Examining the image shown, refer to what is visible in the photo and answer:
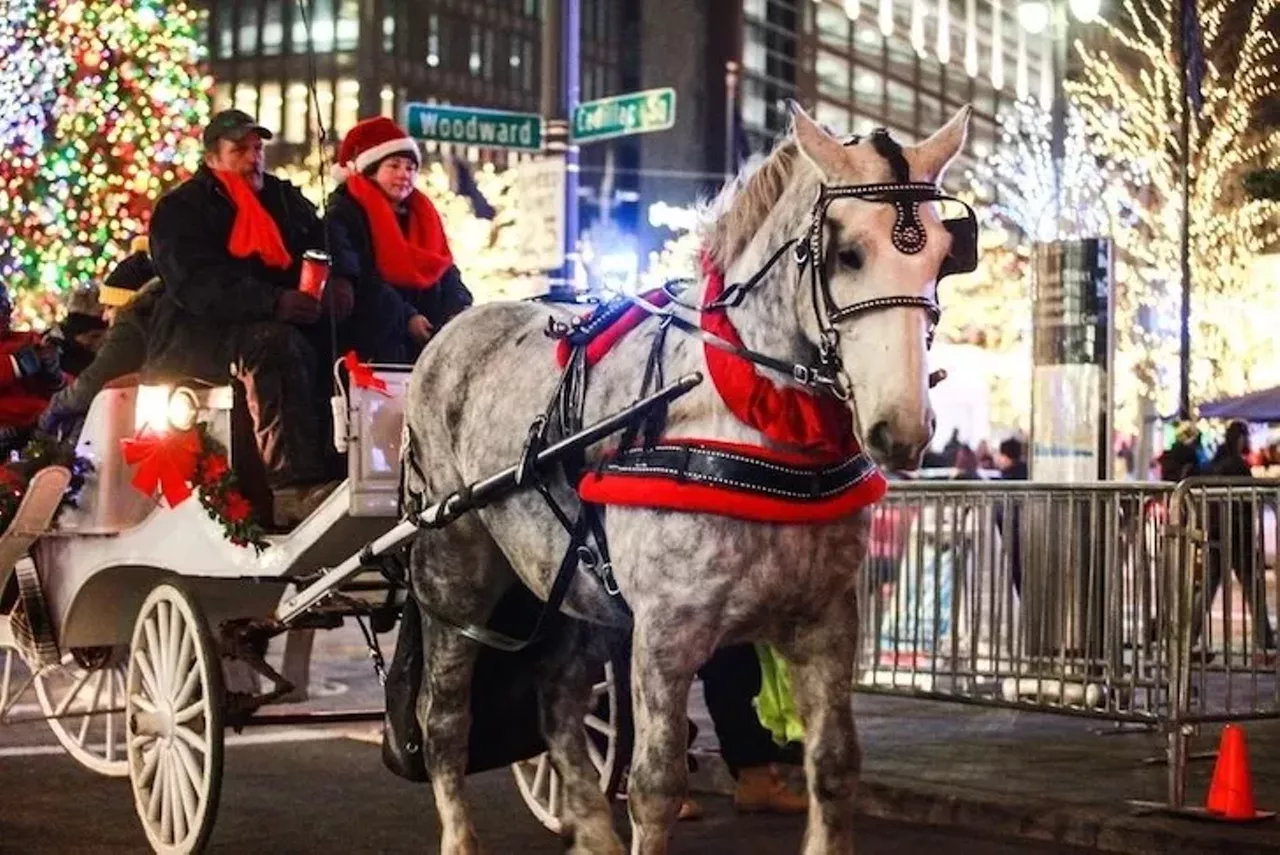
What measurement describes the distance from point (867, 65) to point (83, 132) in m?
101

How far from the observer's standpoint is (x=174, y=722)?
7777mm

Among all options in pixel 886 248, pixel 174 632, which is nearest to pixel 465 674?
pixel 174 632

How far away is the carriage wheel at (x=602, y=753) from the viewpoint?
7570 millimetres

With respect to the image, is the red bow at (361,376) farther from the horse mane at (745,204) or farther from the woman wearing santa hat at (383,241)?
the horse mane at (745,204)

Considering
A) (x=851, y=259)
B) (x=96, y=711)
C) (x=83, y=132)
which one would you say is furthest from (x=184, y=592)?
(x=83, y=132)

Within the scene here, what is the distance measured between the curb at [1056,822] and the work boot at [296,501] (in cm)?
245

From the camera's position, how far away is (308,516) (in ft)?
25.3

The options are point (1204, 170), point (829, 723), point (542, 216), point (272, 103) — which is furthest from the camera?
point (272, 103)

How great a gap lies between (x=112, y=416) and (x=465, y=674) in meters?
2.74

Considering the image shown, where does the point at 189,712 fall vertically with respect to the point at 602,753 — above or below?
above

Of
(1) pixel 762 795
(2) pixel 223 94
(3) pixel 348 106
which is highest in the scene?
(2) pixel 223 94

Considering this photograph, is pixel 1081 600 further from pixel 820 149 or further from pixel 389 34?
pixel 389 34

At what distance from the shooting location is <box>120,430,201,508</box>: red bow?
806 centimetres

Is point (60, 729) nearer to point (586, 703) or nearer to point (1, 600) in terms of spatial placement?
point (1, 600)
